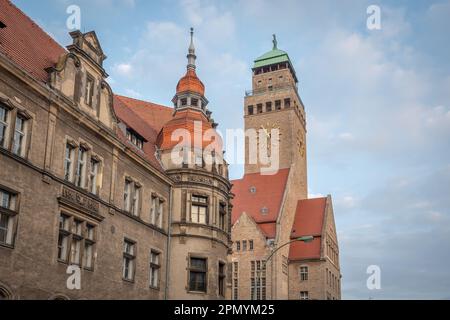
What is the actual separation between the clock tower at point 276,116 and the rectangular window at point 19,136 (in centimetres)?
5357

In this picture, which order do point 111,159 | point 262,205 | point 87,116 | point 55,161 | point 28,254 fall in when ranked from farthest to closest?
1. point 262,205
2. point 111,159
3. point 87,116
4. point 55,161
5. point 28,254

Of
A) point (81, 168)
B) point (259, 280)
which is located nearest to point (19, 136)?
point (81, 168)

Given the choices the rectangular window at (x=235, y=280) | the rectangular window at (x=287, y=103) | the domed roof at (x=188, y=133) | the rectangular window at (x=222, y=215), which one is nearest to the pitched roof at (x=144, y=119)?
the domed roof at (x=188, y=133)

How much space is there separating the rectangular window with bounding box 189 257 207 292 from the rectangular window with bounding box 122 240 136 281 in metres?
4.47

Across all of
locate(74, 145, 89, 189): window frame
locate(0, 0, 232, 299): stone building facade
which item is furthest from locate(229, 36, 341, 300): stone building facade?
locate(74, 145, 89, 189): window frame

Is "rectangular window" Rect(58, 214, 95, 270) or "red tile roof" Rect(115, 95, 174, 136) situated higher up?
"red tile roof" Rect(115, 95, 174, 136)

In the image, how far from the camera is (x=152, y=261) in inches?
1262

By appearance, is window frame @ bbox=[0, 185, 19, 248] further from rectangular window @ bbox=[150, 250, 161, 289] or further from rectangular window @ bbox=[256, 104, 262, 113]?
rectangular window @ bbox=[256, 104, 262, 113]

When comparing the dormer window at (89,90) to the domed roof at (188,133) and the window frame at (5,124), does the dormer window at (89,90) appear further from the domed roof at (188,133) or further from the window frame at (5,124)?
the domed roof at (188,133)

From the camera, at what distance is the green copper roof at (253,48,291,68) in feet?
275
